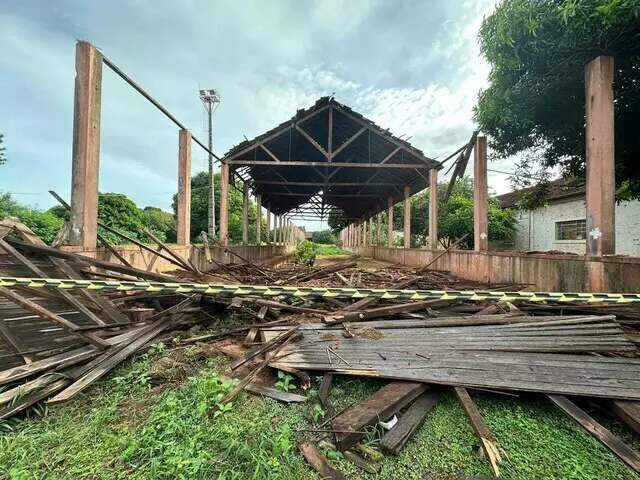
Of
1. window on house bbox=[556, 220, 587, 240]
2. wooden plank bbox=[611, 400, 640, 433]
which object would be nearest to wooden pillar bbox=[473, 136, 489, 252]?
wooden plank bbox=[611, 400, 640, 433]

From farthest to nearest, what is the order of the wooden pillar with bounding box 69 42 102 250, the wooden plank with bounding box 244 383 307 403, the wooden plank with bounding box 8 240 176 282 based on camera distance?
the wooden pillar with bounding box 69 42 102 250 → the wooden plank with bounding box 8 240 176 282 → the wooden plank with bounding box 244 383 307 403

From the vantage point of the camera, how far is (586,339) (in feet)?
8.71

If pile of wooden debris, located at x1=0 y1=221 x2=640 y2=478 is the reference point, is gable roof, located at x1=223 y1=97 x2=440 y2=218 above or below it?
above

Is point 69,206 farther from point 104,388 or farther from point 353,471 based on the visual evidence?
point 353,471

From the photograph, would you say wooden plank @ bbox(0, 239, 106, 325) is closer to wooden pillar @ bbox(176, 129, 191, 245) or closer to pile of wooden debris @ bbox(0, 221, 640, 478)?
pile of wooden debris @ bbox(0, 221, 640, 478)

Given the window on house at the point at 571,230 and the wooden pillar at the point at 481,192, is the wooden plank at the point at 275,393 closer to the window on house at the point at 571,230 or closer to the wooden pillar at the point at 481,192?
the wooden pillar at the point at 481,192

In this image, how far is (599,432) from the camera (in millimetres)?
1772

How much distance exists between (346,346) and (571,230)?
16.9 m

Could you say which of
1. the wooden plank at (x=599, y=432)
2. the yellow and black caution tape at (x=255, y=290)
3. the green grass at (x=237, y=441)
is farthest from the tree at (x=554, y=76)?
the green grass at (x=237, y=441)

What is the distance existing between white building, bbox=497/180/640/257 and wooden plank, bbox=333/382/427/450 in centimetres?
1338

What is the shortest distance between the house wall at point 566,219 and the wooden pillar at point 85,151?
53.3ft

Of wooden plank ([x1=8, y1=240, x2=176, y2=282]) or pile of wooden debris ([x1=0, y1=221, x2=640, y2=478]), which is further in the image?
wooden plank ([x1=8, y1=240, x2=176, y2=282])

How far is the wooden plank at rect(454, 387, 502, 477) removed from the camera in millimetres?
1615

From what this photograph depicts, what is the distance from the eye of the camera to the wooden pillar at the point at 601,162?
3963 mm
